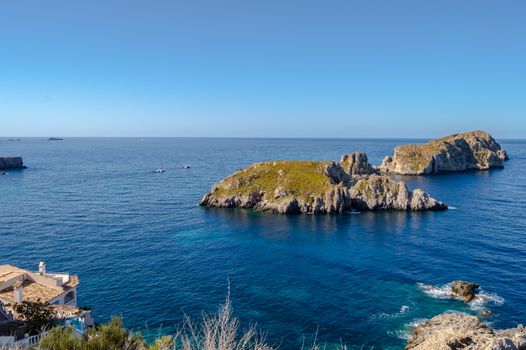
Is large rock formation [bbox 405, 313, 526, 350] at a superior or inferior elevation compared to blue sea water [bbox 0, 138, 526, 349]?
superior

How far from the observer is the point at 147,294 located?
55.5 m

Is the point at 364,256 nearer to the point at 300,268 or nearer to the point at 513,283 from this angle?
the point at 300,268

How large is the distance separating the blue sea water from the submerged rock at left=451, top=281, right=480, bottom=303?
2.29 m

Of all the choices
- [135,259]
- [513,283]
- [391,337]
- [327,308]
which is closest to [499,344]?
[391,337]

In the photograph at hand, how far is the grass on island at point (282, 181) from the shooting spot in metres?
112

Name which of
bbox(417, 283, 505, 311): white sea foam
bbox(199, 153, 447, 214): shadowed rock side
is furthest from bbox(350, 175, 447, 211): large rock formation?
bbox(417, 283, 505, 311): white sea foam

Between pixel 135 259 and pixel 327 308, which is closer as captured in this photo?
pixel 327 308

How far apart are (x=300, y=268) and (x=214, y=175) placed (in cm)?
11895

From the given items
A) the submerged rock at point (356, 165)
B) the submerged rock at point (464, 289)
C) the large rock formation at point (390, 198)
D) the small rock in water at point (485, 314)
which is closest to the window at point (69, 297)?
the small rock in water at point (485, 314)

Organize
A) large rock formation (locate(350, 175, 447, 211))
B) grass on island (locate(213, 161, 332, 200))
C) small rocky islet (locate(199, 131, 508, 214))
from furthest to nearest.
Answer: grass on island (locate(213, 161, 332, 200)), large rock formation (locate(350, 175, 447, 211)), small rocky islet (locate(199, 131, 508, 214))

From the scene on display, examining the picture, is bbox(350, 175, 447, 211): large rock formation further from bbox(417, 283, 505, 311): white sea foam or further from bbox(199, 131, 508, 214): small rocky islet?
bbox(417, 283, 505, 311): white sea foam

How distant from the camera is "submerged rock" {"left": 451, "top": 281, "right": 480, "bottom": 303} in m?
54.4

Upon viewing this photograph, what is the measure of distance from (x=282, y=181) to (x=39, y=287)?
79.3 metres

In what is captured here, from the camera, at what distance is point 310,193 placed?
362 ft
